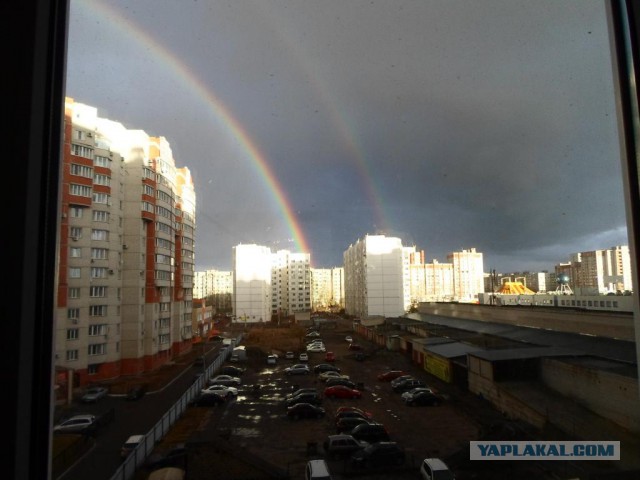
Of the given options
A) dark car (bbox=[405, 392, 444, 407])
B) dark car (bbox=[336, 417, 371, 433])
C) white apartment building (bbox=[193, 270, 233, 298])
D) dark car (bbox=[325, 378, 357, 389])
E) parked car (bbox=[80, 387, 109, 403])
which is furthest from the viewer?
white apartment building (bbox=[193, 270, 233, 298])

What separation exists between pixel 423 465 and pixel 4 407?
170 cm

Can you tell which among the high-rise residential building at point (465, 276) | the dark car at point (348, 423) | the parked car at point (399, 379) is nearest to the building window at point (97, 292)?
the dark car at point (348, 423)

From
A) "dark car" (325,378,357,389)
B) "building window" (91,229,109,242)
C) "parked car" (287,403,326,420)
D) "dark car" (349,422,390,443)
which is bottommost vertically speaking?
"dark car" (325,378,357,389)

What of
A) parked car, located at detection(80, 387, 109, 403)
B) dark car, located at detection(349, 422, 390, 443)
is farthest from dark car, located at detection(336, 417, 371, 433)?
parked car, located at detection(80, 387, 109, 403)

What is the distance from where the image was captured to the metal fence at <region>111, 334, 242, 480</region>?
192cm

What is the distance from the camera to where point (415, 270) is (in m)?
31.5

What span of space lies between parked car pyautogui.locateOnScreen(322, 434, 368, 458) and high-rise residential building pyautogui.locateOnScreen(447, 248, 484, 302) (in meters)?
22.6

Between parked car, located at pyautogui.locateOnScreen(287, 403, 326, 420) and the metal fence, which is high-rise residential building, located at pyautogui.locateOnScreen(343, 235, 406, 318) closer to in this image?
the metal fence

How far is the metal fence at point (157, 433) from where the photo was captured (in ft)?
6.31

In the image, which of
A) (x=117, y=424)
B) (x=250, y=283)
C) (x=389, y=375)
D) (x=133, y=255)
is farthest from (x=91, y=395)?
(x=250, y=283)

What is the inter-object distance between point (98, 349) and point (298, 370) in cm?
314

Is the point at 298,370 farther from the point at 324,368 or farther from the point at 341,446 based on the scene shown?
the point at 341,446

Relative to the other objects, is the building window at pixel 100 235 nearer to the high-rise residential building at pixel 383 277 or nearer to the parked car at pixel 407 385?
the parked car at pixel 407 385

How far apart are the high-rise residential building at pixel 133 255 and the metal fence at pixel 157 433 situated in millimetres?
1226
